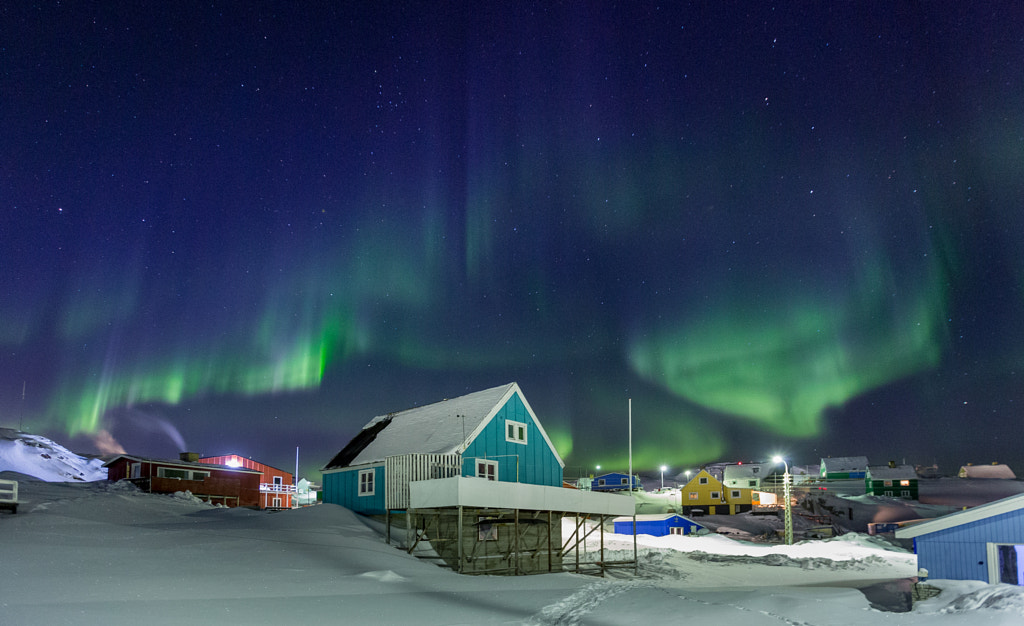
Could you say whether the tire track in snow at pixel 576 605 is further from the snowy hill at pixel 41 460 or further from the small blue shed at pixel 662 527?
the snowy hill at pixel 41 460

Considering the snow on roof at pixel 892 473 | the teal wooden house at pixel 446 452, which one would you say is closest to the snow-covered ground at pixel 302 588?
the teal wooden house at pixel 446 452

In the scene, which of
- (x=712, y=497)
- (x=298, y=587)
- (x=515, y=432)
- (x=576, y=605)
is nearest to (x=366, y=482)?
(x=515, y=432)

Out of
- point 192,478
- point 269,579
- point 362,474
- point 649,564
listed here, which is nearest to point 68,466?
point 192,478

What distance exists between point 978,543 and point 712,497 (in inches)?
2929

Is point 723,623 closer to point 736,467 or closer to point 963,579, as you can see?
point 963,579

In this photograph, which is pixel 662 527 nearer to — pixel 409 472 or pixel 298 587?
pixel 409 472

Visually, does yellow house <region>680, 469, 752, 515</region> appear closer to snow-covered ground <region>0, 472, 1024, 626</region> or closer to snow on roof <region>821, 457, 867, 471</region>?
snow on roof <region>821, 457, 867, 471</region>

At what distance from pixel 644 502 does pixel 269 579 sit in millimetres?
87978

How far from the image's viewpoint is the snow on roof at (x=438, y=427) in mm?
32062

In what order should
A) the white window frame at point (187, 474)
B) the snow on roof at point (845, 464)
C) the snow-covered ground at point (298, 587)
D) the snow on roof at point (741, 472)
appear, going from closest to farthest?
the snow-covered ground at point (298, 587), the white window frame at point (187, 474), the snow on roof at point (741, 472), the snow on roof at point (845, 464)

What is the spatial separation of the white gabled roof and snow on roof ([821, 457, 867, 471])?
120 meters

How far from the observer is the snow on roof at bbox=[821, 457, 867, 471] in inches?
5241

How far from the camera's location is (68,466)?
8144 centimetres

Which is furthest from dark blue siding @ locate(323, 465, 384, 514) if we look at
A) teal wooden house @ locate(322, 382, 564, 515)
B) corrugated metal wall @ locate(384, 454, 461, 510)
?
corrugated metal wall @ locate(384, 454, 461, 510)
